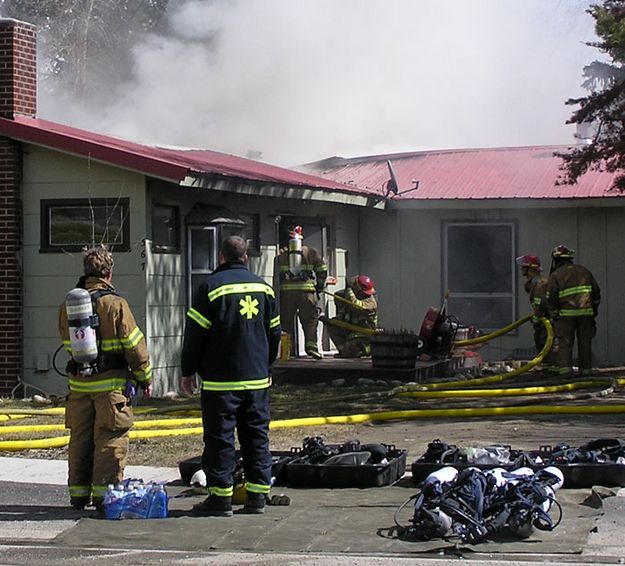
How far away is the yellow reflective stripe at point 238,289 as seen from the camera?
7883mm

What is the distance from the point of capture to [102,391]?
8.05 metres

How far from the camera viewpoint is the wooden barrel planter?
595 inches

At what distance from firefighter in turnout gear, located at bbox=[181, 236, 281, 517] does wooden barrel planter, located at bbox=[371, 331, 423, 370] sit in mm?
7243

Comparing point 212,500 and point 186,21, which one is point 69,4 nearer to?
point 186,21

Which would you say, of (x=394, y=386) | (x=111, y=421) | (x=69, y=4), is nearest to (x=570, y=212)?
(x=394, y=386)

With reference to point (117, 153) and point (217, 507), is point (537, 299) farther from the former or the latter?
point (217, 507)

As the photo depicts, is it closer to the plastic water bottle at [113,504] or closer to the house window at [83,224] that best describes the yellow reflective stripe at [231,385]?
the plastic water bottle at [113,504]

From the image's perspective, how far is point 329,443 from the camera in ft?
34.9

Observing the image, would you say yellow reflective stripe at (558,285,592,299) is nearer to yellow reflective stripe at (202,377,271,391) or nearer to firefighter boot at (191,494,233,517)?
yellow reflective stripe at (202,377,271,391)

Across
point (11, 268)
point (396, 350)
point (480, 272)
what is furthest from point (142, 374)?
point (480, 272)

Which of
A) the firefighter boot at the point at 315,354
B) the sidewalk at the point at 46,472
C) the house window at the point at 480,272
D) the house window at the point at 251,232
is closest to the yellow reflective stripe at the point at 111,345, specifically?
the sidewalk at the point at 46,472

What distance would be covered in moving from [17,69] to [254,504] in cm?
885

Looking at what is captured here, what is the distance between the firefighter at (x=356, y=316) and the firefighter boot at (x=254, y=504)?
9932 millimetres

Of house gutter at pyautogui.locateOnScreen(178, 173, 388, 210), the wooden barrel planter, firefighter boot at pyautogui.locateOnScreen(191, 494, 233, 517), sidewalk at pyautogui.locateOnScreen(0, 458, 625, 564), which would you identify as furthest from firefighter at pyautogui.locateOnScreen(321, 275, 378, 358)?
firefighter boot at pyautogui.locateOnScreen(191, 494, 233, 517)
